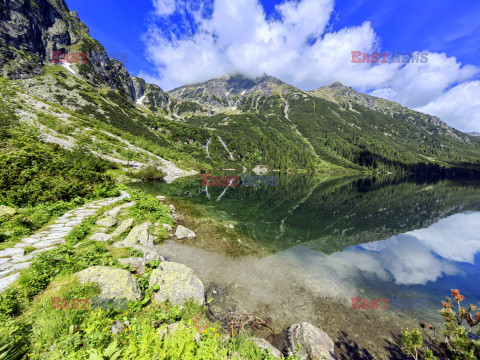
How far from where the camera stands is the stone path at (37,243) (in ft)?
20.7

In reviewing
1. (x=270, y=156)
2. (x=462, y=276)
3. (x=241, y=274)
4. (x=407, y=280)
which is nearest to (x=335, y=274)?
(x=407, y=280)

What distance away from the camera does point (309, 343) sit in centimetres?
678

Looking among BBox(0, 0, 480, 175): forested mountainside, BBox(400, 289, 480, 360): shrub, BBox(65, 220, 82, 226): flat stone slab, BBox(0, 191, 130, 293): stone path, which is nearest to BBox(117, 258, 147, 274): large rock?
BBox(0, 191, 130, 293): stone path

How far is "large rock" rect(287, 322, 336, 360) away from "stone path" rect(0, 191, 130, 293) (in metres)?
9.78

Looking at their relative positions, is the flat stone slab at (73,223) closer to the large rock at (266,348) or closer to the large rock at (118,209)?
the large rock at (118,209)

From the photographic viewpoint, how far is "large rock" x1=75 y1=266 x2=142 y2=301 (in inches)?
239

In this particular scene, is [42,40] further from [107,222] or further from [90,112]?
[107,222]

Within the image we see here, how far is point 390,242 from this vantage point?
20.5 meters

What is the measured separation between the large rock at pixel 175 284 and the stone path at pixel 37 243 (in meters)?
4.43

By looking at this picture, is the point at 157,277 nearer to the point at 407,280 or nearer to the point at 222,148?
the point at 407,280

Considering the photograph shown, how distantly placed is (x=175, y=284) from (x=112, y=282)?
2320mm

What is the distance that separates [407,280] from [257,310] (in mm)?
12798

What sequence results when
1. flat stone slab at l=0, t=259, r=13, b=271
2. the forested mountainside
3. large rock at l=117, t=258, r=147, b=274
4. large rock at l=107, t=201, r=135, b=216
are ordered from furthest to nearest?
the forested mountainside < large rock at l=107, t=201, r=135, b=216 < large rock at l=117, t=258, r=147, b=274 < flat stone slab at l=0, t=259, r=13, b=271

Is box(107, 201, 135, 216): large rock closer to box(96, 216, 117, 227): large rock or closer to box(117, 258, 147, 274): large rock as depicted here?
box(96, 216, 117, 227): large rock
